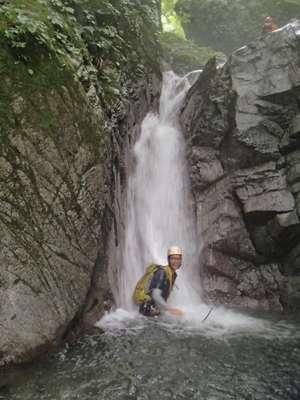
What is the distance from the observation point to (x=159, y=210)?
32.9 feet

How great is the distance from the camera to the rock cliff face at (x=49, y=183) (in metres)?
4.36

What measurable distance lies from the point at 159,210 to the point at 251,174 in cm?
346

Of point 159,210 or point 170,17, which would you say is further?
point 170,17

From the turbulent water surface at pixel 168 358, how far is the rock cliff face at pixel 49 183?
552 millimetres

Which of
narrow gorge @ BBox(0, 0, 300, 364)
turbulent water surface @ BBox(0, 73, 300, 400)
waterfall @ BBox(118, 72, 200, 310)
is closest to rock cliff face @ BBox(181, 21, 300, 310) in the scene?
narrow gorge @ BBox(0, 0, 300, 364)

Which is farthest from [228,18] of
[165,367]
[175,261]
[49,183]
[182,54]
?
[165,367]

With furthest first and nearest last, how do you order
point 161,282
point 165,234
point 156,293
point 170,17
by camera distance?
point 170,17
point 165,234
point 161,282
point 156,293

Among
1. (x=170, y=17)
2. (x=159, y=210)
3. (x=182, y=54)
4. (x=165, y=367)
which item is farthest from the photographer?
(x=170, y=17)

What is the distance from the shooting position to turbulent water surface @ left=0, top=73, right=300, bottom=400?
11.6ft

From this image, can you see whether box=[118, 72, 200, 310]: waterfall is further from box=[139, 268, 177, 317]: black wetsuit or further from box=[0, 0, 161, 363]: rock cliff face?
box=[0, 0, 161, 363]: rock cliff face

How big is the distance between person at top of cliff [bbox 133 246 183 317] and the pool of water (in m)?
0.41

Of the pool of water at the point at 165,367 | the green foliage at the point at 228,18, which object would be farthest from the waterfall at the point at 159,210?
the green foliage at the point at 228,18

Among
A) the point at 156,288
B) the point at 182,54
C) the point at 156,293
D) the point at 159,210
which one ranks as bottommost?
the point at 156,293

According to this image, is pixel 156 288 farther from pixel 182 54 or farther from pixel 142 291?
pixel 182 54
